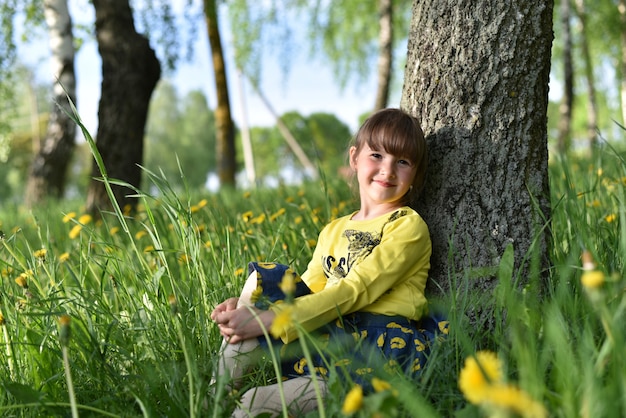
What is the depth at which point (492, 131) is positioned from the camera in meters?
1.80

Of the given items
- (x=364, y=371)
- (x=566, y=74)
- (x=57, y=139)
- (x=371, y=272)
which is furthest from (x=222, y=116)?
(x=364, y=371)

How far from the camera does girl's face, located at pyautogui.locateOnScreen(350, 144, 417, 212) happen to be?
1859 mm

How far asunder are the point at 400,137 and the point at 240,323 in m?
0.77

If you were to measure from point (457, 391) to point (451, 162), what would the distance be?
2.51ft

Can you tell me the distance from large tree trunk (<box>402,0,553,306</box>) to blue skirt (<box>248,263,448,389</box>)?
224mm

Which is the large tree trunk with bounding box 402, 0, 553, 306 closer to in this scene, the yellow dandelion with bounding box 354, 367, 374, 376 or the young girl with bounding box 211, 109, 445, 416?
the young girl with bounding box 211, 109, 445, 416

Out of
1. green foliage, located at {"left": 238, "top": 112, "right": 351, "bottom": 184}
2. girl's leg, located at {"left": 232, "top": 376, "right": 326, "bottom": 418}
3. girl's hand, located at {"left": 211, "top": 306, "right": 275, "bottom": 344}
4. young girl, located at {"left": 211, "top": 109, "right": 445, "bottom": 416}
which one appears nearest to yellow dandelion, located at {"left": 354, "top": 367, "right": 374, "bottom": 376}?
young girl, located at {"left": 211, "top": 109, "right": 445, "bottom": 416}

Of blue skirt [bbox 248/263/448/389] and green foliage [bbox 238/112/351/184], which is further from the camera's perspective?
green foliage [bbox 238/112/351/184]

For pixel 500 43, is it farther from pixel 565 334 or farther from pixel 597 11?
pixel 597 11

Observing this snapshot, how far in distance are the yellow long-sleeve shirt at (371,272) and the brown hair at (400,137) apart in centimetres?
15

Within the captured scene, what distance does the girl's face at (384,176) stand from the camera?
186 centimetres

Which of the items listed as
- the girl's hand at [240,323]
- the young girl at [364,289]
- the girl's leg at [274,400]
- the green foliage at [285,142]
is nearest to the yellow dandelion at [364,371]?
the young girl at [364,289]

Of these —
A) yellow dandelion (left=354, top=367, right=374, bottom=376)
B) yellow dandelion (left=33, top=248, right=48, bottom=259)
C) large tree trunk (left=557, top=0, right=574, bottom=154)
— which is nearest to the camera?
yellow dandelion (left=354, top=367, right=374, bottom=376)

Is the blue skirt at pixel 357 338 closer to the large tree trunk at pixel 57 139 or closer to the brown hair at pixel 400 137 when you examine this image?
the brown hair at pixel 400 137
